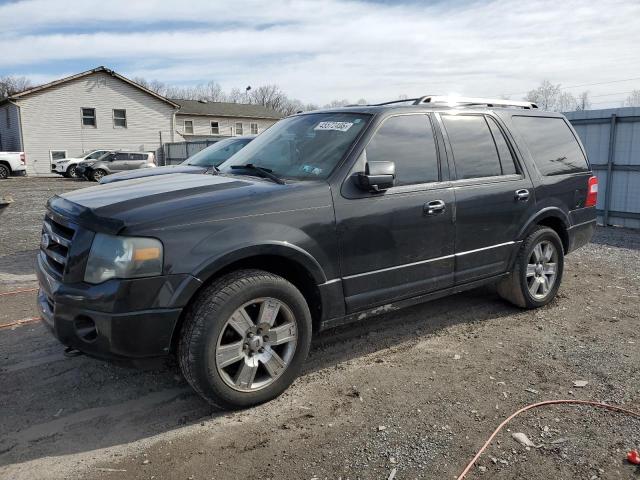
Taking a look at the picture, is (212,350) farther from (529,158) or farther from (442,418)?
(529,158)

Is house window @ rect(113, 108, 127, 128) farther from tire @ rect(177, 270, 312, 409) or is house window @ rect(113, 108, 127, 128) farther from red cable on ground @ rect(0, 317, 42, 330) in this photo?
tire @ rect(177, 270, 312, 409)

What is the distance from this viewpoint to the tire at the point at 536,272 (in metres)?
5.00

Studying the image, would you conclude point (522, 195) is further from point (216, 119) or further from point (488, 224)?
point (216, 119)

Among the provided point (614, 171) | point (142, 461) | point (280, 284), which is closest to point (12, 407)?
point (142, 461)

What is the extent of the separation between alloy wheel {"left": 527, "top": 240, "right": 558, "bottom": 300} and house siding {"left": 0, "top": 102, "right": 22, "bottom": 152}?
110 feet

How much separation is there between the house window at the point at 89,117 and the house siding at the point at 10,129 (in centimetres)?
355

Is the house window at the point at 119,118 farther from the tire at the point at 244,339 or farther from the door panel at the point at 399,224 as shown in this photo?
the tire at the point at 244,339

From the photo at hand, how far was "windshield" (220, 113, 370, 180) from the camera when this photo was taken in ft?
12.8

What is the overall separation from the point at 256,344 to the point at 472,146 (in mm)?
2570

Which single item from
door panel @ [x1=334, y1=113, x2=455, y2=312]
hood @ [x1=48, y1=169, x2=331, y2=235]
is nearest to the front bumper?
hood @ [x1=48, y1=169, x2=331, y2=235]

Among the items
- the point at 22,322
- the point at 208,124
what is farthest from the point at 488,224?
the point at 208,124

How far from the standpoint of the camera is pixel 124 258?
295 cm

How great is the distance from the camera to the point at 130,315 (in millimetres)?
2951

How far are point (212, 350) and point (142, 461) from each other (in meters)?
0.69
